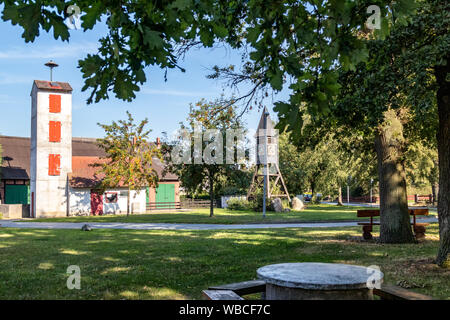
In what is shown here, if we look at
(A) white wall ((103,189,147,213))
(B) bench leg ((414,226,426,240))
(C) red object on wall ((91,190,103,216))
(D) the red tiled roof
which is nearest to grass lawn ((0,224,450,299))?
(B) bench leg ((414,226,426,240))

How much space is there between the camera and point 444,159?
8.95 m

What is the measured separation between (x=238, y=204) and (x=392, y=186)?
91.2ft

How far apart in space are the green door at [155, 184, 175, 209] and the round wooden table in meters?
39.8

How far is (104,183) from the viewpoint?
32438mm

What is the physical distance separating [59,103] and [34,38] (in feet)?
106

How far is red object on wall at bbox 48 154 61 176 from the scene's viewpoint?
111 ft

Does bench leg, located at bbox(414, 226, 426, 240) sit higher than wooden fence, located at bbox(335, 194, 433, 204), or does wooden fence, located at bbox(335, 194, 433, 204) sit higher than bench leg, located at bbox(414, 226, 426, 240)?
bench leg, located at bbox(414, 226, 426, 240)

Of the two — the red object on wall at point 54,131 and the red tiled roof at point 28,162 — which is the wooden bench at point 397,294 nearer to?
the red tiled roof at point 28,162

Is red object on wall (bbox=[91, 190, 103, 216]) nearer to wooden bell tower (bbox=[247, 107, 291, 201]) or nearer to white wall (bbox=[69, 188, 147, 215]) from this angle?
white wall (bbox=[69, 188, 147, 215])

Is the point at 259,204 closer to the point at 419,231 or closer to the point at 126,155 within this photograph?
the point at 126,155

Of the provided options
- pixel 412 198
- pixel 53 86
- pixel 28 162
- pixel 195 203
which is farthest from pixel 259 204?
pixel 412 198

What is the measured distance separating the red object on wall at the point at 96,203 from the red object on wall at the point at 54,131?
564cm
